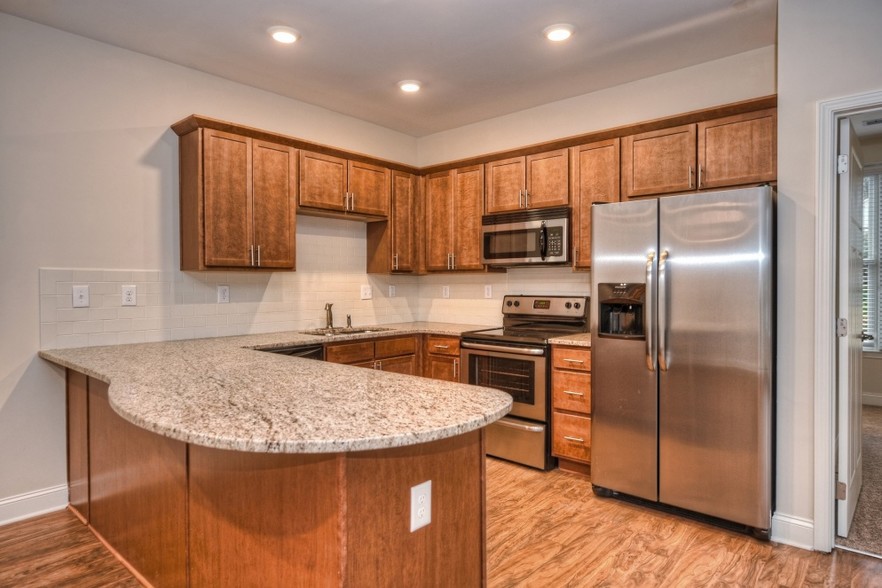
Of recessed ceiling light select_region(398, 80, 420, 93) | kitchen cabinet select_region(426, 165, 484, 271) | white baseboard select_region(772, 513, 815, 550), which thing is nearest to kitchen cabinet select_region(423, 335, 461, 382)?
kitchen cabinet select_region(426, 165, 484, 271)

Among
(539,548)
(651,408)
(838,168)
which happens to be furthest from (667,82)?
(539,548)

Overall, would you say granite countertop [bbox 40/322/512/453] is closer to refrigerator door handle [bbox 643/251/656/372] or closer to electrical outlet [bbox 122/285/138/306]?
electrical outlet [bbox 122/285/138/306]

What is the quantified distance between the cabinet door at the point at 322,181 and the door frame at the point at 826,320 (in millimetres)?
2877

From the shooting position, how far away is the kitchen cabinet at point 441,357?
3.90 metres

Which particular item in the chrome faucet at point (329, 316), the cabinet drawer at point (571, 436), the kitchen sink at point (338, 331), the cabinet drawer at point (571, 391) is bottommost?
the cabinet drawer at point (571, 436)

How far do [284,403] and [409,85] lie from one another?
2776 millimetres

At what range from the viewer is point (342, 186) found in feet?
12.7

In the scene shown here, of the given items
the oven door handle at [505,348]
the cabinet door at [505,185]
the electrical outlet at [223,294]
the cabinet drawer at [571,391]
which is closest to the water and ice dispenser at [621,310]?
the cabinet drawer at [571,391]

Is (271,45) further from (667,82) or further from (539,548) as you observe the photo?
(539,548)

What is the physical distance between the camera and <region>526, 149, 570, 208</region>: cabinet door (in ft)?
12.0

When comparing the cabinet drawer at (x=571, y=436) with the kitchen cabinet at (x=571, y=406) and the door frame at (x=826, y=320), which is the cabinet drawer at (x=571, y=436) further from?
the door frame at (x=826, y=320)

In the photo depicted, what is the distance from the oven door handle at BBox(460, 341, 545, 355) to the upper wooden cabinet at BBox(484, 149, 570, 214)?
1.05 metres

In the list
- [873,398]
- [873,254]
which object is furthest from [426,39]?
[873,398]

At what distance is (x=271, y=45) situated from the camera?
3.03m
